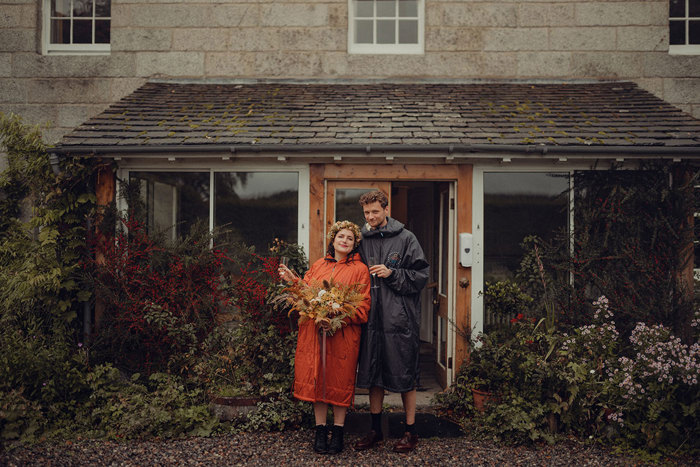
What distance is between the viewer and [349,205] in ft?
19.7

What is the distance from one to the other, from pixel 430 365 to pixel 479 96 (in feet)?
13.1

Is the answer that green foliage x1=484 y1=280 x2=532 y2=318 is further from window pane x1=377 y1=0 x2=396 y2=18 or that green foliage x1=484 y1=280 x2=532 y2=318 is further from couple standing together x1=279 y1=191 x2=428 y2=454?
window pane x1=377 y1=0 x2=396 y2=18

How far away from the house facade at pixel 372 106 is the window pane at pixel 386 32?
0.02 m

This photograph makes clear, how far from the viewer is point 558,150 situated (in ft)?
18.5

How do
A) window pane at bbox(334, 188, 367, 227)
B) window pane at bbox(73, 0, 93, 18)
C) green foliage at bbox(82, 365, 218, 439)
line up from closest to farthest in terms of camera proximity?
green foliage at bbox(82, 365, 218, 439) < window pane at bbox(334, 188, 367, 227) < window pane at bbox(73, 0, 93, 18)

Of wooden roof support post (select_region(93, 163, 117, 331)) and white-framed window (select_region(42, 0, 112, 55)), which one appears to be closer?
wooden roof support post (select_region(93, 163, 117, 331))

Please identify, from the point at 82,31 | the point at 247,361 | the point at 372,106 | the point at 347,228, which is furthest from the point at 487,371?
the point at 82,31

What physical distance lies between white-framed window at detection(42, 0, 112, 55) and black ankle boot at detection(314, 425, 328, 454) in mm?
6740

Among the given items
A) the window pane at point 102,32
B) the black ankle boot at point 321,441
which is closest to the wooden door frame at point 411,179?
the black ankle boot at point 321,441

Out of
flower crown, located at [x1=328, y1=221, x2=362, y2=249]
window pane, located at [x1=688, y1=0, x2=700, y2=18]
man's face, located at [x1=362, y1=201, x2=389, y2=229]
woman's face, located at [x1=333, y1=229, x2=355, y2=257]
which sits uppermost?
window pane, located at [x1=688, y1=0, x2=700, y2=18]

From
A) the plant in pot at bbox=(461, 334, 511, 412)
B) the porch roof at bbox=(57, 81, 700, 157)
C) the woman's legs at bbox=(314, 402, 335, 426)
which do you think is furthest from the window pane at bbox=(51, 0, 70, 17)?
the plant in pot at bbox=(461, 334, 511, 412)

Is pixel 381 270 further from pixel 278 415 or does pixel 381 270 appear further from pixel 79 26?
pixel 79 26

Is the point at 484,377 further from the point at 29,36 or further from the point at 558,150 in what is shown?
the point at 29,36

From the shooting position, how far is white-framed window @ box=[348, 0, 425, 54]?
25.6 ft
